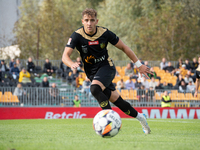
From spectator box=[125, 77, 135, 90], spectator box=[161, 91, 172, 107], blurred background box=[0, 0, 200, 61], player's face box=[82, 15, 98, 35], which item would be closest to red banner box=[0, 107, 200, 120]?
spectator box=[161, 91, 172, 107]

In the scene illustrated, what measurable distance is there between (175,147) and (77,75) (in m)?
15.0

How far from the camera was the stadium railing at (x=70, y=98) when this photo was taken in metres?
16.8

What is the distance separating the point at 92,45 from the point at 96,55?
0.22 meters

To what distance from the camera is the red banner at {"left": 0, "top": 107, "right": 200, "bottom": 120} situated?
1648cm

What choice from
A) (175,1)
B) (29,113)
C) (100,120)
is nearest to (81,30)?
(100,120)

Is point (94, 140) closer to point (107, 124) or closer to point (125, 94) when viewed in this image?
point (107, 124)

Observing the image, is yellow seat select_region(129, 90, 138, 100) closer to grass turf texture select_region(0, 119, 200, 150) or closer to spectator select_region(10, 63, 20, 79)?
spectator select_region(10, 63, 20, 79)

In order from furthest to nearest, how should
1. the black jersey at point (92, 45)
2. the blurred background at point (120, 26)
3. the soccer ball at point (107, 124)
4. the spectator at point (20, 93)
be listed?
the blurred background at point (120, 26), the spectator at point (20, 93), the black jersey at point (92, 45), the soccer ball at point (107, 124)

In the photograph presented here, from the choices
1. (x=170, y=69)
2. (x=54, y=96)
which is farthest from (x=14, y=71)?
(x=170, y=69)

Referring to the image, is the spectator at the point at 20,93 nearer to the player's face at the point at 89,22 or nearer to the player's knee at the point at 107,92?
the player's knee at the point at 107,92

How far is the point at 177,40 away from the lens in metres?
34.0

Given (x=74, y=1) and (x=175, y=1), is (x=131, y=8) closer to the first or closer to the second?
(x=175, y=1)

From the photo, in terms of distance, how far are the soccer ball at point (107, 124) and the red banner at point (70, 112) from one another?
11.5 meters

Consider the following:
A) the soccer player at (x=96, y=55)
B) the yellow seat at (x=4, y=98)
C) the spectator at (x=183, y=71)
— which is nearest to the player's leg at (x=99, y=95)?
the soccer player at (x=96, y=55)
